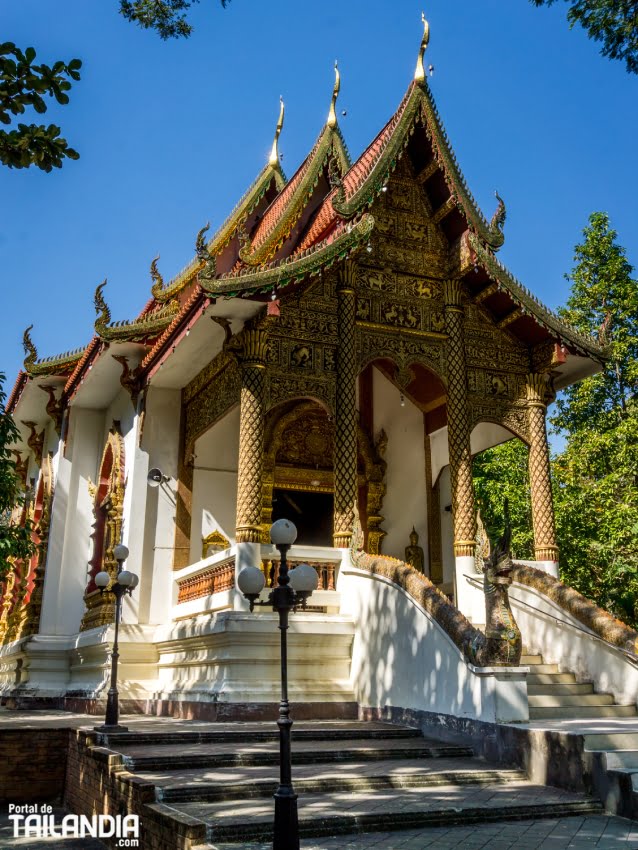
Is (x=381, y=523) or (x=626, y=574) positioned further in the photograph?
(x=626, y=574)

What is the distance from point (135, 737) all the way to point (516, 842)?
A: 3676mm

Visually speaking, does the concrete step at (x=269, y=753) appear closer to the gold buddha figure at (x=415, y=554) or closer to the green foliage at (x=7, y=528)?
the green foliage at (x=7, y=528)

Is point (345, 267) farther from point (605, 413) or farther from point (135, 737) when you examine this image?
point (605, 413)

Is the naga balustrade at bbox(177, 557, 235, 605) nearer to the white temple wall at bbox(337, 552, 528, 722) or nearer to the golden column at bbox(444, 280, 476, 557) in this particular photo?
the white temple wall at bbox(337, 552, 528, 722)

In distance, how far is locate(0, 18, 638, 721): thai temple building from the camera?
902 centimetres

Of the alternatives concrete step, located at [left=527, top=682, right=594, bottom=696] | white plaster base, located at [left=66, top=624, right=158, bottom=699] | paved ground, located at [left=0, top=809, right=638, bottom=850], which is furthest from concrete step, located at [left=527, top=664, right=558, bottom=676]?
white plaster base, located at [left=66, top=624, right=158, bottom=699]

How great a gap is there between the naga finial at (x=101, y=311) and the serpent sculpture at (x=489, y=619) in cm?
565

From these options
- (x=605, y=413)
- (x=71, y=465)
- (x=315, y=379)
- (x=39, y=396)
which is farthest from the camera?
(x=605, y=413)

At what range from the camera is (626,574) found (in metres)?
15.9

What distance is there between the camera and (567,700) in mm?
8305

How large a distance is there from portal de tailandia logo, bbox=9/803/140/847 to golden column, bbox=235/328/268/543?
3.22 meters

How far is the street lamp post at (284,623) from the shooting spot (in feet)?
14.8

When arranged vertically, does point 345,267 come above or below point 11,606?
above

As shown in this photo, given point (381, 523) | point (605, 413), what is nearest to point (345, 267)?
point (381, 523)
